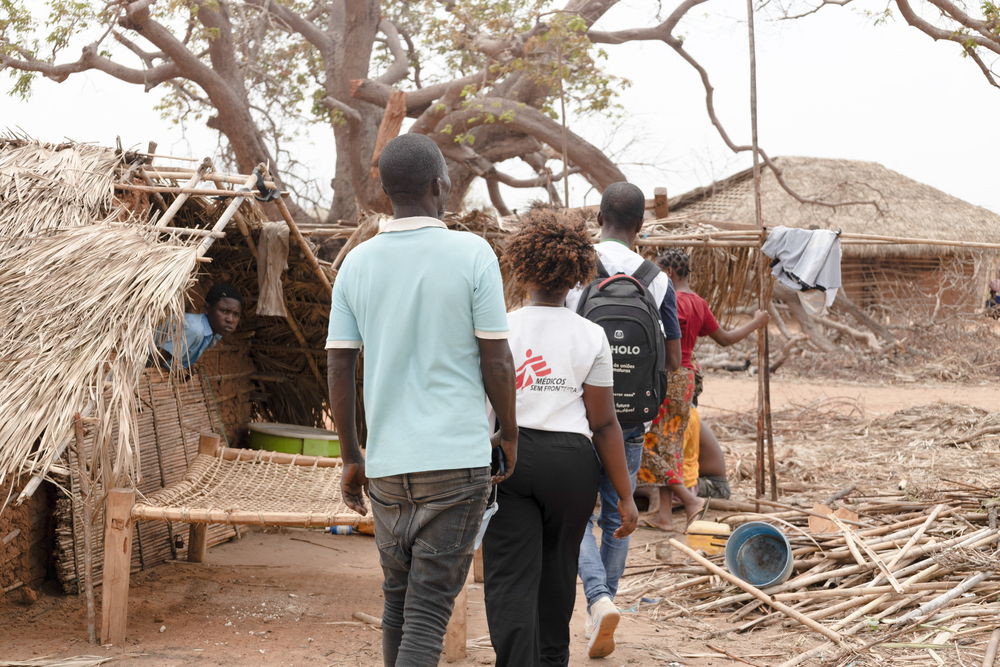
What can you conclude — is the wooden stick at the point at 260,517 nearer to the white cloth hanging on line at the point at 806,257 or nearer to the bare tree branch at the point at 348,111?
the white cloth hanging on line at the point at 806,257

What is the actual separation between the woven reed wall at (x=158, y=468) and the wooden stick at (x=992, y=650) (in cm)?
372

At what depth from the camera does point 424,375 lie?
237 centimetres

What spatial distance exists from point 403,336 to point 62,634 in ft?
8.54

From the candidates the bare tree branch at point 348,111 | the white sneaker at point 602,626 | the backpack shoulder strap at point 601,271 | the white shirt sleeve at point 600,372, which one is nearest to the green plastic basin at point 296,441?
the white sneaker at point 602,626

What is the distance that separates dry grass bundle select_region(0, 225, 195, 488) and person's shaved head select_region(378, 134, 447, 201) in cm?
176

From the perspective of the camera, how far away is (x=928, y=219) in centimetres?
1956

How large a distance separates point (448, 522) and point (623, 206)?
5.56 feet

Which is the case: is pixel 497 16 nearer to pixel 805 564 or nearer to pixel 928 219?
pixel 805 564

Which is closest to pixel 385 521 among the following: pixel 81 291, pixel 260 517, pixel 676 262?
pixel 260 517

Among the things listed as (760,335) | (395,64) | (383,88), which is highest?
(395,64)

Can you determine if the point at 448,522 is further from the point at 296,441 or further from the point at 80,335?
the point at 296,441

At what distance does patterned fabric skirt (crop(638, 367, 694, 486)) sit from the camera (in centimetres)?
571

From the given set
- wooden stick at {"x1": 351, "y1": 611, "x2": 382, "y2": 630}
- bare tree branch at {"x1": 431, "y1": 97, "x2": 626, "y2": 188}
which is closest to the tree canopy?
bare tree branch at {"x1": 431, "y1": 97, "x2": 626, "y2": 188}

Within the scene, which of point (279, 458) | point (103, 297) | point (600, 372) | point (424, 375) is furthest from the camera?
point (279, 458)
